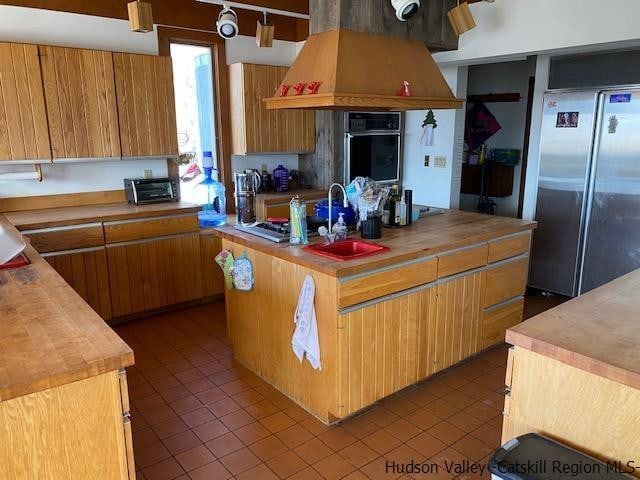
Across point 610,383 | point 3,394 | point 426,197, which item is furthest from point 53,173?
point 610,383

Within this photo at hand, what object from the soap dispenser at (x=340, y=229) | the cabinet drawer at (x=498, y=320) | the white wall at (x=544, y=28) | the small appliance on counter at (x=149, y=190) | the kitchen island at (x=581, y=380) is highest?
the white wall at (x=544, y=28)

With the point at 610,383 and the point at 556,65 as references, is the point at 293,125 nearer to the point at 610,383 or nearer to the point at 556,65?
the point at 556,65

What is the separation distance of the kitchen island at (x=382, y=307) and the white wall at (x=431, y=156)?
1559 millimetres

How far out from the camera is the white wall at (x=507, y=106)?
6.16 meters

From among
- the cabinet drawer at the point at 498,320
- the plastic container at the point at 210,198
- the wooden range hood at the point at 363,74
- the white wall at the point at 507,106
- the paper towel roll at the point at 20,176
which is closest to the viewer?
the wooden range hood at the point at 363,74

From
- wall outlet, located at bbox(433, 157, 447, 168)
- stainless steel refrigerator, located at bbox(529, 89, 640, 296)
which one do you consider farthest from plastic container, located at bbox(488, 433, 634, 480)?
wall outlet, located at bbox(433, 157, 447, 168)

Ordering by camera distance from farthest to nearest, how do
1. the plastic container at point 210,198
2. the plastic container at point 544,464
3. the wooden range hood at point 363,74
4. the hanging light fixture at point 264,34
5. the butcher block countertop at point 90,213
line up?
the plastic container at point 210,198
the hanging light fixture at point 264,34
the butcher block countertop at point 90,213
the wooden range hood at point 363,74
the plastic container at point 544,464

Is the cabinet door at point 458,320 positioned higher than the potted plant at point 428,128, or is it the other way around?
the potted plant at point 428,128

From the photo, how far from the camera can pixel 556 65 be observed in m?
4.00

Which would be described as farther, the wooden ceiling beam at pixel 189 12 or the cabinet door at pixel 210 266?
the cabinet door at pixel 210 266

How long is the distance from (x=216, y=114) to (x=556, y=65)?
3038mm

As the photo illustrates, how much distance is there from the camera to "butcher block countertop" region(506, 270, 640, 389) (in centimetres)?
137

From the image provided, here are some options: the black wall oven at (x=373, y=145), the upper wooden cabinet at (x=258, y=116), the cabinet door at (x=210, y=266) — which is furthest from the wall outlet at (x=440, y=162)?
the cabinet door at (x=210, y=266)

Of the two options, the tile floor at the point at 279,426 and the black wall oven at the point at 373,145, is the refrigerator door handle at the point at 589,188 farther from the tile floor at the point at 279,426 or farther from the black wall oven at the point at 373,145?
the black wall oven at the point at 373,145
